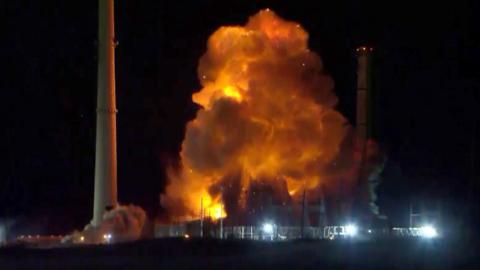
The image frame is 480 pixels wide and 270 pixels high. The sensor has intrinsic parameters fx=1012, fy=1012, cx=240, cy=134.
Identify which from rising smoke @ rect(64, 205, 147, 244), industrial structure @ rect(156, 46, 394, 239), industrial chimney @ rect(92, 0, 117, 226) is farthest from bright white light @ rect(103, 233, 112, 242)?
industrial chimney @ rect(92, 0, 117, 226)

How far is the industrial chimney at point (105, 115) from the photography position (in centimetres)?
7212

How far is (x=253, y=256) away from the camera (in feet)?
119

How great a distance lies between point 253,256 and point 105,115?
38.0 metres

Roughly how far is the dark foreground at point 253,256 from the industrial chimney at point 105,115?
30033 millimetres

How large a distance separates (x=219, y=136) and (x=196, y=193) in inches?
194

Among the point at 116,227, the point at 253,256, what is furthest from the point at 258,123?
the point at 253,256

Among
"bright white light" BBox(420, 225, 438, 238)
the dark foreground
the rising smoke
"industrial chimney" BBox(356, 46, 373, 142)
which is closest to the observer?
the dark foreground

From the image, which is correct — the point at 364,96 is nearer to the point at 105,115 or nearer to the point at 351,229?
the point at 351,229

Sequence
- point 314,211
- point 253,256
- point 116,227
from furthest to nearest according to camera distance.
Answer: point 314,211, point 116,227, point 253,256

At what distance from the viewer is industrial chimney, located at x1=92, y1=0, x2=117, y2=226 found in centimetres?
7212

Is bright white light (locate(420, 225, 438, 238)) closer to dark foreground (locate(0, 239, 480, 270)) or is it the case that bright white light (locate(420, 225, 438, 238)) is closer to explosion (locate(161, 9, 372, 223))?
explosion (locate(161, 9, 372, 223))

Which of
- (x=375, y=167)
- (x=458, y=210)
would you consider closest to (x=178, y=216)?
(x=375, y=167)

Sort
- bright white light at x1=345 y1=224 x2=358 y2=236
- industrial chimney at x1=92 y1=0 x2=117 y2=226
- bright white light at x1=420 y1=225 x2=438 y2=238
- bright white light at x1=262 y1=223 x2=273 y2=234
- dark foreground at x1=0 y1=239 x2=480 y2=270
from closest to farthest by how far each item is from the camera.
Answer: dark foreground at x1=0 y1=239 x2=480 y2=270, bright white light at x1=420 y1=225 x2=438 y2=238, bright white light at x1=262 y1=223 x2=273 y2=234, bright white light at x1=345 y1=224 x2=358 y2=236, industrial chimney at x1=92 y1=0 x2=117 y2=226

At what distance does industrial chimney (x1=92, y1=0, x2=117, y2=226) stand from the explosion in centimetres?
589
